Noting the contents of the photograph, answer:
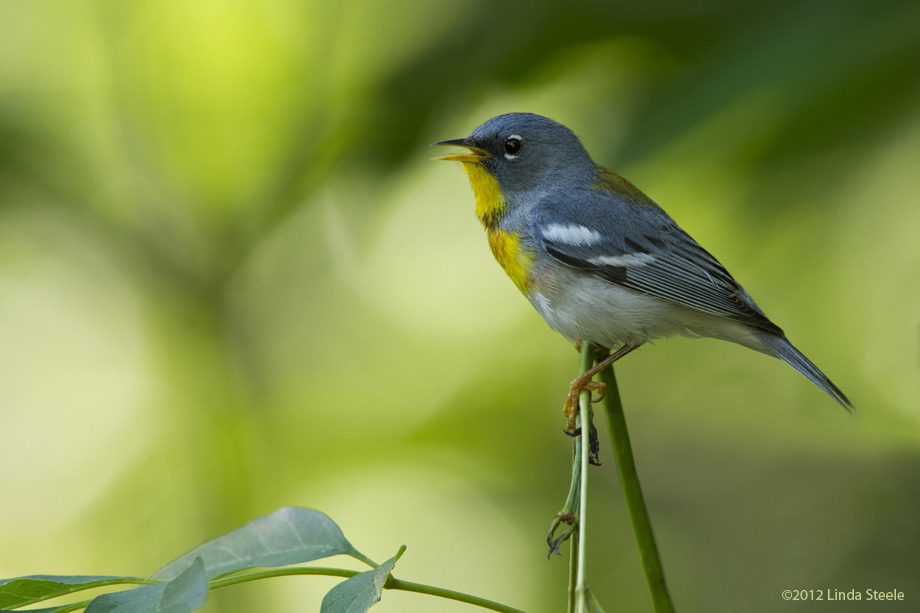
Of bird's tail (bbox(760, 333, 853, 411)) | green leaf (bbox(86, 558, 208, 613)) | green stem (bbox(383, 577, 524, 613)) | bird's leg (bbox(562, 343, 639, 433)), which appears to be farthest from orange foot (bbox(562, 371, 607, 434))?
green leaf (bbox(86, 558, 208, 613))

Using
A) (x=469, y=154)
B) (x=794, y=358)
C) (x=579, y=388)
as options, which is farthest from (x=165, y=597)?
(x=469, y=154)

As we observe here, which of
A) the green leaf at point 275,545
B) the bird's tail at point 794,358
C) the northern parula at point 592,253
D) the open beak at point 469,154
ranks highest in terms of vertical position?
the open beak at point 469,154

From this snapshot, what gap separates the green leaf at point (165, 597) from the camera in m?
0.86

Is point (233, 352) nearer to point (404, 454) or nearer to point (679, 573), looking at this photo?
point (404, 454)

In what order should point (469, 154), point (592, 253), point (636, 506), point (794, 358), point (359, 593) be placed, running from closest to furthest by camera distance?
point (359, 593)
point (636, 506)
point (794, 358)
point (592, 253)
point (469, 154)

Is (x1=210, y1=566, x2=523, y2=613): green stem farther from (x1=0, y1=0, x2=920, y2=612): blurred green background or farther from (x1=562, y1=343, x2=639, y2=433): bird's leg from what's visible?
(x1=0, y1=0, x2=920, y2=612): blurred green background

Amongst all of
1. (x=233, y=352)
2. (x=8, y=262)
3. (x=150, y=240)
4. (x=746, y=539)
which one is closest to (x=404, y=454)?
(x=233, y=352)

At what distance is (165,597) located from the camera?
0.91m

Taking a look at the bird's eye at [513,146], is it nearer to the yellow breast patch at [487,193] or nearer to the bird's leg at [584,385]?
the yellow breast patch at [487,193]

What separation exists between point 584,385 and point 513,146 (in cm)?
139

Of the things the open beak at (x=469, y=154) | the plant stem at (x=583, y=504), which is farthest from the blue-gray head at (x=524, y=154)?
the plant stem at (x=583, y=504)

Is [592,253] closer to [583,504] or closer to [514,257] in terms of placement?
[514,257]

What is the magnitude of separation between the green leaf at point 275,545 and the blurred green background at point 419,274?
5.11 ft

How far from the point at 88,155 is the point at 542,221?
198cm
